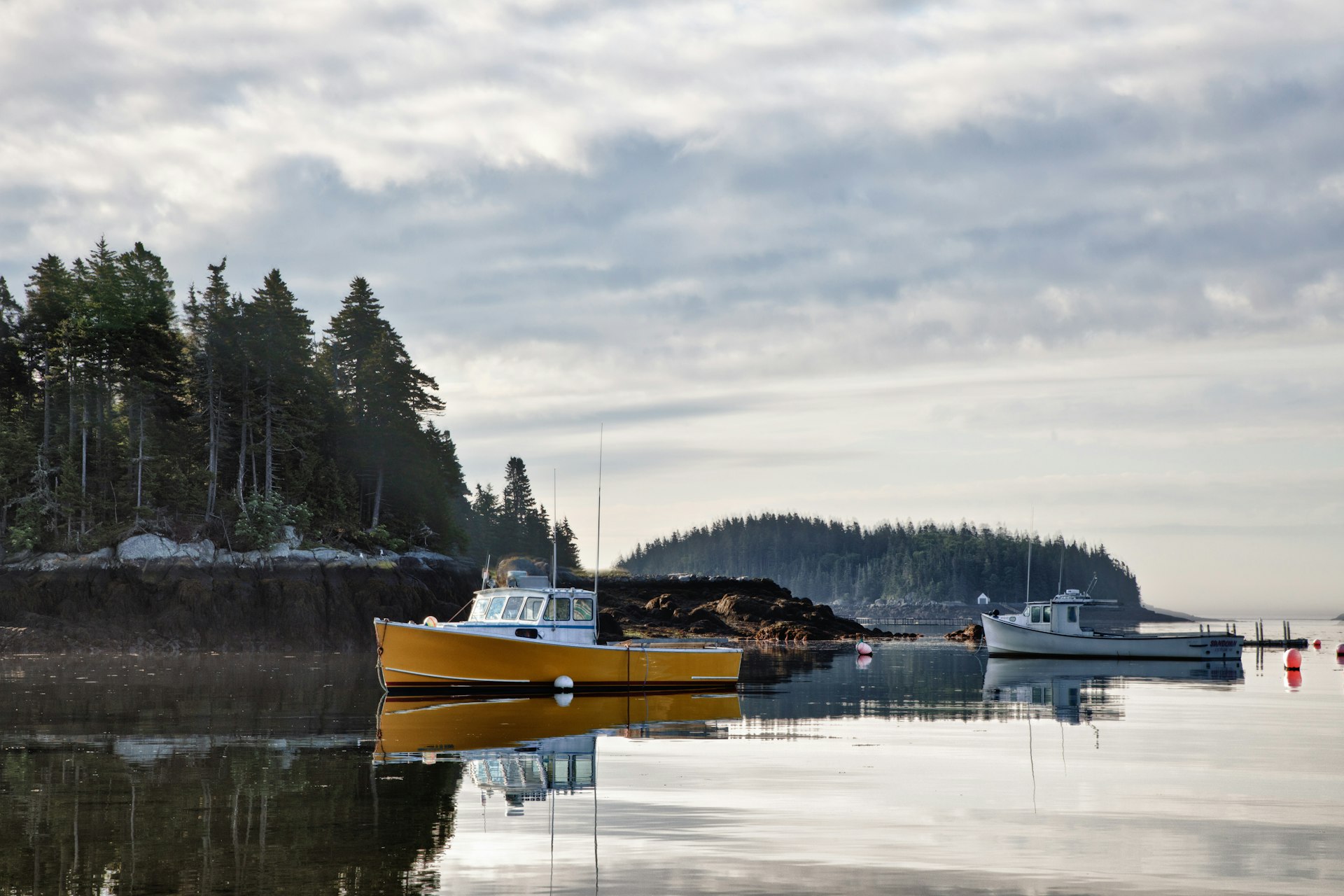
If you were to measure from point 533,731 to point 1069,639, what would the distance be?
150 feet

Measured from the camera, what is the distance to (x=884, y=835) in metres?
13.4

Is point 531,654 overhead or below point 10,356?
below

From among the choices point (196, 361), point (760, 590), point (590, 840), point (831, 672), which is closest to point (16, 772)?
point (590, 840)

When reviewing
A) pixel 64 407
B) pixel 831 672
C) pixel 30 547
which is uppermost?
pixel 64 407

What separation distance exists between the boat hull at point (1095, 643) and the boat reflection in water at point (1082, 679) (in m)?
0.46

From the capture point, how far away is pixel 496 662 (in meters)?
34.2

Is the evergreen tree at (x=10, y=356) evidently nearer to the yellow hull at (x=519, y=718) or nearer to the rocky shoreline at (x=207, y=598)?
the rocky shoreline at (x=207, y=598)

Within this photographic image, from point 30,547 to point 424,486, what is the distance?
26.6 metres

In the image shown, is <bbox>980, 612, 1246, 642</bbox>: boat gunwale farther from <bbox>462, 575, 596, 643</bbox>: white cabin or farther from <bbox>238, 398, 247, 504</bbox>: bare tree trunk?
<bbox>238, 398, 247, 504</bbox>: bare tree trunk

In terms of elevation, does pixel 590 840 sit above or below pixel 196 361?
below

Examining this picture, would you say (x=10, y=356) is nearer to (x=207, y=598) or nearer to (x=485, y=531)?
(x=207, y=598)

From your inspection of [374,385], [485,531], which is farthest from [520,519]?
[374,385]

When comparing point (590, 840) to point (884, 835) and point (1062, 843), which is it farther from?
point (1062, 843)

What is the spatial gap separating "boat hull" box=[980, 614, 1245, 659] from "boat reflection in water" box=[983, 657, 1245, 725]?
461 millimetres
